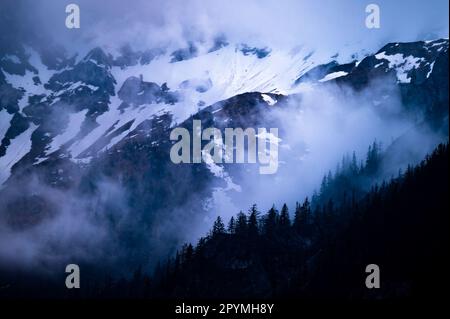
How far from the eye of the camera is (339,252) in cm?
16025

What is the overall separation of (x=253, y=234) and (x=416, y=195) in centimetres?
4949

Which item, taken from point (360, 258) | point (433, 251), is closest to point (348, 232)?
point (360, 258)

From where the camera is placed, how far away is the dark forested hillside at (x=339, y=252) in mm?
136788

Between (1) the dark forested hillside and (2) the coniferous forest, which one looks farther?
(1) the dark forested hillside

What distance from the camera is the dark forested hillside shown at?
449 ft

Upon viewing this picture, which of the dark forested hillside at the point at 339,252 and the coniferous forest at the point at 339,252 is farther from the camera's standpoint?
the dark forested hillside at the point at 339,252

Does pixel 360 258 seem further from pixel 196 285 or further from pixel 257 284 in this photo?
pixel 196 285
